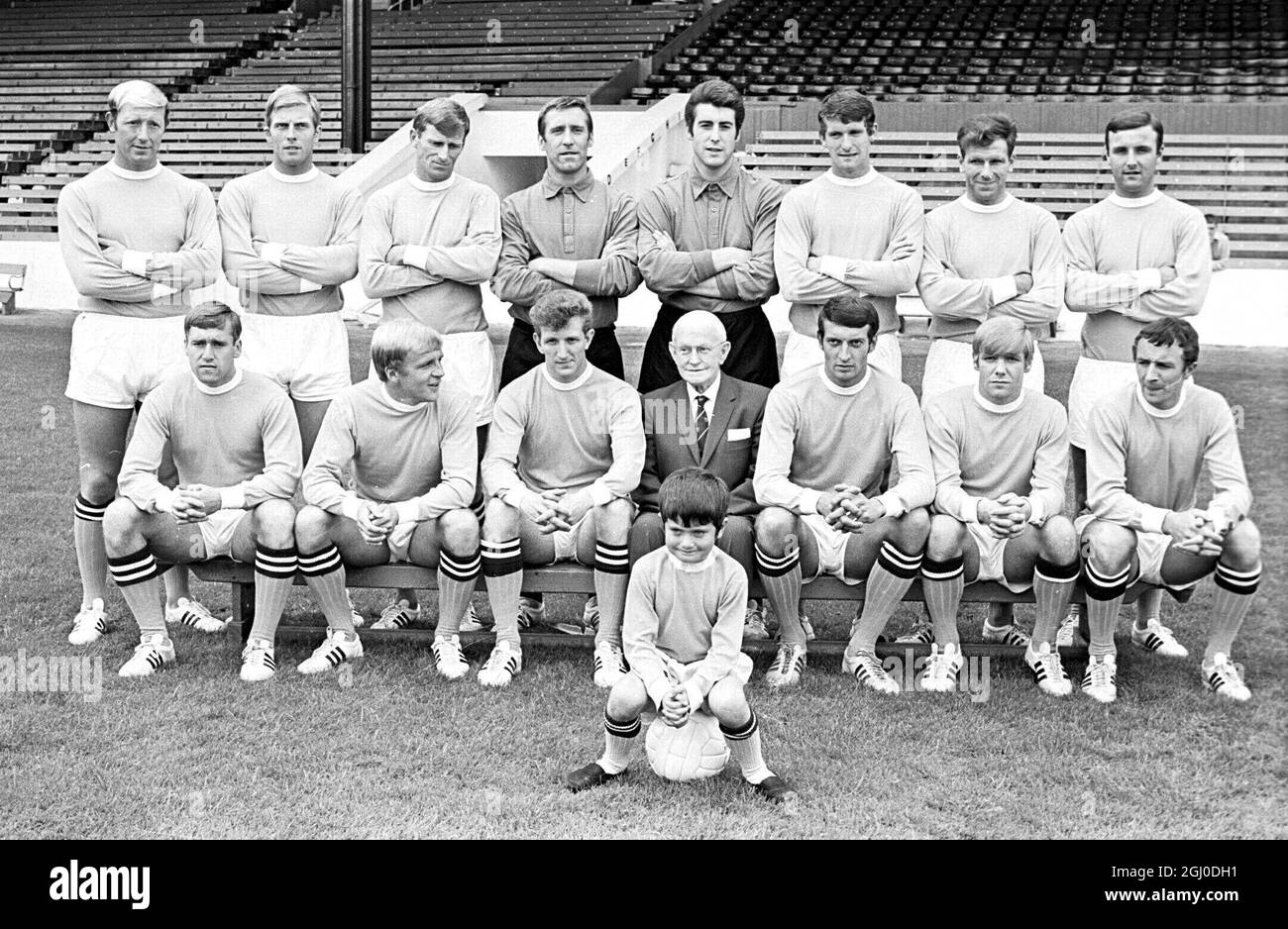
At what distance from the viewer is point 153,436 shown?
4.48m

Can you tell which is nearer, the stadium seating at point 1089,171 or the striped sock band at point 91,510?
the striped sock band at point 91,510

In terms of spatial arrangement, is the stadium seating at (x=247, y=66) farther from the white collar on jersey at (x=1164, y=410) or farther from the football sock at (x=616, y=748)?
the football sock at (x=616, y=748)

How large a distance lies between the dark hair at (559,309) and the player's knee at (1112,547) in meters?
1.77

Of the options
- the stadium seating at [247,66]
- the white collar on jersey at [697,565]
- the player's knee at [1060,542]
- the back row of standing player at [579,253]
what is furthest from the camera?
the stadium seating at [247,66]

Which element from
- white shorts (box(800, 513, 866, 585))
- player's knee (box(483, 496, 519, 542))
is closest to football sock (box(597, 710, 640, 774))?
player's knee (box(483, 496, 519, 542))

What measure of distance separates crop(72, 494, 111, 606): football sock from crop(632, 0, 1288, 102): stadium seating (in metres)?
16.5

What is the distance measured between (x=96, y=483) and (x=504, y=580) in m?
1.50

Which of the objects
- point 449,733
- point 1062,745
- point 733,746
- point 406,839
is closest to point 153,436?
point 449,733

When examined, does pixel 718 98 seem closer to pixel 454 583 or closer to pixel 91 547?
pixel 454 583

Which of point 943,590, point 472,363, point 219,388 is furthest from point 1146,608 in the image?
point 219,388

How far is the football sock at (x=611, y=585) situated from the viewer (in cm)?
442

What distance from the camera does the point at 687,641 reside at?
3.63 m

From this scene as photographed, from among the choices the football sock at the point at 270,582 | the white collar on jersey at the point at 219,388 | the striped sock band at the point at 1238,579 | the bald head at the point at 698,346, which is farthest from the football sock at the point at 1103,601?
the white collar on jersey at the point at 219,388

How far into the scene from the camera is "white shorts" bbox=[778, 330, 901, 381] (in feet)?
15.7
